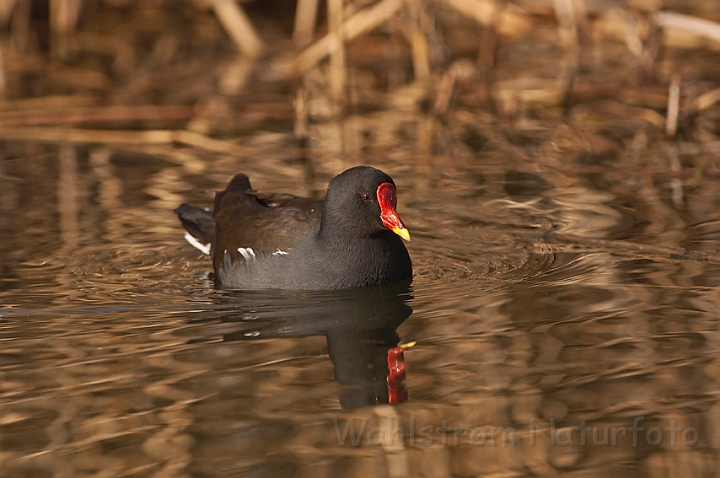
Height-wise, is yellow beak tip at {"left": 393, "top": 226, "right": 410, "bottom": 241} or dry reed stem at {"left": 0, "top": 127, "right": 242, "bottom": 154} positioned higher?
dry reed stem at {"left": 0, "top": 127, "right": 242, "bottom": 154}

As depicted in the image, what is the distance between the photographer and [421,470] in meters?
3.48

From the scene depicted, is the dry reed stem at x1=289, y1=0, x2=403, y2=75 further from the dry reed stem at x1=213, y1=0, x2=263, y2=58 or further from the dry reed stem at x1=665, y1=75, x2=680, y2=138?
the dry reed stem at x1=665, y1=75, x2=680, y2=138

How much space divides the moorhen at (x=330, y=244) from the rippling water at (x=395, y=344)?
0.11 meters

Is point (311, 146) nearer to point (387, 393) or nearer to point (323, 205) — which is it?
point (323, 205)

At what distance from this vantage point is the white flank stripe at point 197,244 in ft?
20.5

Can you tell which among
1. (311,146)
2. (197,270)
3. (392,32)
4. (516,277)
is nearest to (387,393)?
(516,277)

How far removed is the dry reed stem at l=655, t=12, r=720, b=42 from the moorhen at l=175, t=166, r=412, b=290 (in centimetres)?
380

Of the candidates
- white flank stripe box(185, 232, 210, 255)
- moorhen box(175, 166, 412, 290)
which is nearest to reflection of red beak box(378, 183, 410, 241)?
moorhen box(175, 166, 412, 290)

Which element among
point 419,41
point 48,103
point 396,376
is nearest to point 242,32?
point 48,103

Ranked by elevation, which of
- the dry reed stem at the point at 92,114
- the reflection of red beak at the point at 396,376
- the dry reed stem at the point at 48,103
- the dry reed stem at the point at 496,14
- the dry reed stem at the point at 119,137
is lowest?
the reflection of red beak at the point at 396,376

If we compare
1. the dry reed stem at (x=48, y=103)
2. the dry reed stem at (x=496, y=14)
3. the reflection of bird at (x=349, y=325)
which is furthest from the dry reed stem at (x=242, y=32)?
the reflection of bird at (x=349, y=325)

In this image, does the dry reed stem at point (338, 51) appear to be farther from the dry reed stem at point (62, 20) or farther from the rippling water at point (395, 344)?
the dry reed stem at point (62, 20)

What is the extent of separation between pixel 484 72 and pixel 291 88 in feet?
5.75

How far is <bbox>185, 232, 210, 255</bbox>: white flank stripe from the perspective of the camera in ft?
20.5
